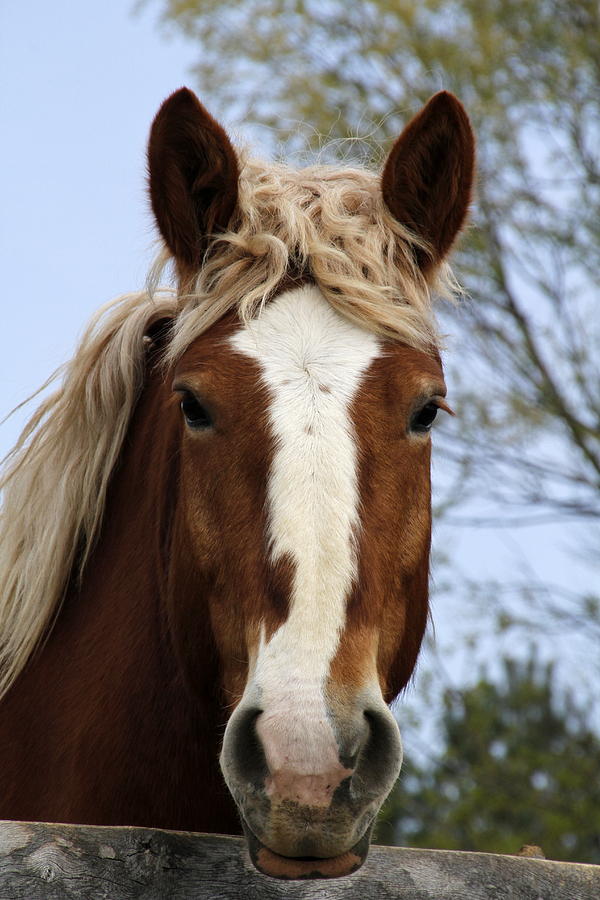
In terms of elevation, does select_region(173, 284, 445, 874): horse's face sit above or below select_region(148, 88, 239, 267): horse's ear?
below

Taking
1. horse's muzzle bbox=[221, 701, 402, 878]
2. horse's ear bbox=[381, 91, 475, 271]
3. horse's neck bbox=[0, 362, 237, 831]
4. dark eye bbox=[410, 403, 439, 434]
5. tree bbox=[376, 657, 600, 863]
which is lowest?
tree bbox=[376, 657, 600, 863]

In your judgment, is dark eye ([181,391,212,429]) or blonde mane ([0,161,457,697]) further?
blonde mane ([0,161,457,697])

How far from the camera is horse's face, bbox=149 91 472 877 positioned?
1972mm

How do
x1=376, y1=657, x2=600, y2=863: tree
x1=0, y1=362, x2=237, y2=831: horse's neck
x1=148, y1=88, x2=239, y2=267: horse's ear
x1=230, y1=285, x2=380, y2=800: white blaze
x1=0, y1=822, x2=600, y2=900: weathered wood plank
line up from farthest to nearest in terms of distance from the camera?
x1=376, y1=657, x2=600, y2=863: tree
x1=148, y1=88, x2=239, y2=267: horse's ear
x1=0, y1=362, x2=237, y2=831: horse's neck
x1=230, y1=285, x2=380, y2=800: white blaze
x1=0, y1=822, x2=600, y2=900: weathered wood plank

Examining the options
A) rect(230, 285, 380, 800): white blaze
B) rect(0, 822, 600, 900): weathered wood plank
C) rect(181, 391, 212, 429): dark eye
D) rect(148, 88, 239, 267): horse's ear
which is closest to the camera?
rect(0, 822, 600, 900): weathered wood plank

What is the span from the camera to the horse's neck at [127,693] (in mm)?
2648

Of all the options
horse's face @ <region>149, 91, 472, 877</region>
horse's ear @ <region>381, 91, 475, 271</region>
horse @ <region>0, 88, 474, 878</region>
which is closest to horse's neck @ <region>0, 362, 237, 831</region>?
horse @ <region>0, 88, 474, 878</region>

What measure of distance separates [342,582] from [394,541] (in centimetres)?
31

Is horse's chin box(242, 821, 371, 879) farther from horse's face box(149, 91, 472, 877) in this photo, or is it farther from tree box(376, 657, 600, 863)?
tree box(376, 657, 600, 863)

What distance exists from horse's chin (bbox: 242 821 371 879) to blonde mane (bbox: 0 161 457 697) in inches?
47.8

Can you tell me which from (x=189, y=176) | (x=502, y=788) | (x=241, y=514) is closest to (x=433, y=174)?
(x=189, y=176)

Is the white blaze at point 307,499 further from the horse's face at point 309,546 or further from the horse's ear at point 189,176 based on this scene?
the horse's ear at point 189,176

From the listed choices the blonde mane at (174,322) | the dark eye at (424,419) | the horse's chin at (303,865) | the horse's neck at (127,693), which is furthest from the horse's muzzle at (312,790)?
the blonde mane at (174,322)

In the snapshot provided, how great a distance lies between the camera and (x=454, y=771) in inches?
520
